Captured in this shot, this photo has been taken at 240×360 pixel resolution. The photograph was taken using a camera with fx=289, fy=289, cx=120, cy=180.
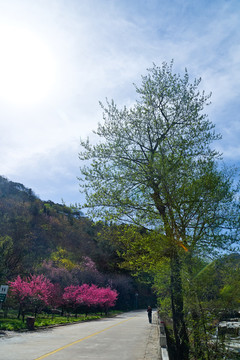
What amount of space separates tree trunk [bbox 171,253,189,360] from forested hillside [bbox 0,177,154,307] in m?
16.3

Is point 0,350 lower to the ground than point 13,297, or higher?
lower

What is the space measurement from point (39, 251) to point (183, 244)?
2178 inches

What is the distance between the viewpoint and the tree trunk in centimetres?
1201

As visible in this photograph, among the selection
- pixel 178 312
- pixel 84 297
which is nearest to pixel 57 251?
pixel 84 297

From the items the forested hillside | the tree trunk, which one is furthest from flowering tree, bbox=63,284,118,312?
the tree trunk

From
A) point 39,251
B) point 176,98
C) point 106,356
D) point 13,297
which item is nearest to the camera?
point 106,356

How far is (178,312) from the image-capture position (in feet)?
41.4

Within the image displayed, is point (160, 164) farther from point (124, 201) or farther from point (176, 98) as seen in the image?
point (176, 98)

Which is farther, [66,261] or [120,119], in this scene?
[66,261]

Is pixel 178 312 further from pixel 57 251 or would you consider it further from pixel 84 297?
pixel 57 251

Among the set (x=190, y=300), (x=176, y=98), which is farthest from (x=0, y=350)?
(x=176, y=98)

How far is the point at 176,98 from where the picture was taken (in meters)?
15.3

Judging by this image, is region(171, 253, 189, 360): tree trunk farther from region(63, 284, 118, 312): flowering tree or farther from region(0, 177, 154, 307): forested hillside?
region(63, 284, 118, 312): flowering tree

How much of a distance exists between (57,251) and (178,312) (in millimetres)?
49284
